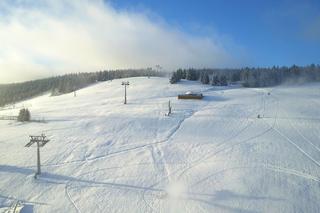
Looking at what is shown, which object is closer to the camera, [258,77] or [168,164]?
[168,164]

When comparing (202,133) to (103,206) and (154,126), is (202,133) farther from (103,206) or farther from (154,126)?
Answer: (103,206)

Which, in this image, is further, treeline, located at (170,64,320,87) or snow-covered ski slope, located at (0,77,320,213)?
treeline, located at (170,64,320,87)

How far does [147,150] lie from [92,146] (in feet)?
21.6

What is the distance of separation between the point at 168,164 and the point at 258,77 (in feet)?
311

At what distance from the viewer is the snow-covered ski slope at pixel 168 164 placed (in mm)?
23188

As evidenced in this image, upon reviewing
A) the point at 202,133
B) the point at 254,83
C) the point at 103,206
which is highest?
the point at 254,83

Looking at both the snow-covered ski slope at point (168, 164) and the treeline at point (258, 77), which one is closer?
the snow-covered ski slope at point (168, 164)

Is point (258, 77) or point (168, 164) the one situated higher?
point (258, 77)

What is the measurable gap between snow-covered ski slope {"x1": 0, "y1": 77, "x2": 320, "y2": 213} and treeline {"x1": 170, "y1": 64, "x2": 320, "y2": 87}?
55.7m

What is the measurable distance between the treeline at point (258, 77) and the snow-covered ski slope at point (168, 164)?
183 ft

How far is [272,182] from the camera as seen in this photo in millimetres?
25609

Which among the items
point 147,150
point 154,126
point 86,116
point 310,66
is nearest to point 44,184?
point 147,150

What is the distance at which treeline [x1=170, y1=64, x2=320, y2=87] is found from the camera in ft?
341

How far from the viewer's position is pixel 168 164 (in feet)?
96.7
